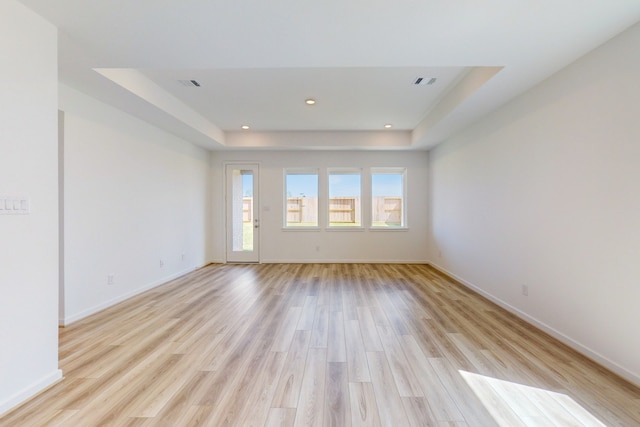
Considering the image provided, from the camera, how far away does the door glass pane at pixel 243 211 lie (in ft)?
21.1

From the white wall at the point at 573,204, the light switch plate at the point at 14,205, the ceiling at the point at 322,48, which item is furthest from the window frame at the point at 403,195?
the light switch plate at the point at 14,205

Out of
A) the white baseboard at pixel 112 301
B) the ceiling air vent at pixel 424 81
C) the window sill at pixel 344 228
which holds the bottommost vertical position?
the white baseboard at pixel 112 301

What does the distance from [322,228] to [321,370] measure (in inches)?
174

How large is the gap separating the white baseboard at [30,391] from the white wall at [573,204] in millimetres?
4014

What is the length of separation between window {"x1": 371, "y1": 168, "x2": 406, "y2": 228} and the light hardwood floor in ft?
9.86

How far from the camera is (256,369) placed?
2115 mm

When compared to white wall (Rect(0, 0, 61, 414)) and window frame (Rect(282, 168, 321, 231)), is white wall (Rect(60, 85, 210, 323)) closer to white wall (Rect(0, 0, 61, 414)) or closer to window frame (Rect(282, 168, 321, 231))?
white wall (Rect(0, 0, 61, 414))

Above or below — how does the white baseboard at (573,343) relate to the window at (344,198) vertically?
below

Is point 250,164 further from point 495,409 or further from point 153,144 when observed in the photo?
point 495,409

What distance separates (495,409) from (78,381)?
9.11ft

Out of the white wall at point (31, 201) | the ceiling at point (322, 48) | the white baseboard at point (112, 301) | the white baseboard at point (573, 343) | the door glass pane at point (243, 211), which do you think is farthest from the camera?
the door glass pane at point (243, 211)

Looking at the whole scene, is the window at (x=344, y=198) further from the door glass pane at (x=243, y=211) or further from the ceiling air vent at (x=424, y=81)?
the ceiling air vent at (x=424, y=81)

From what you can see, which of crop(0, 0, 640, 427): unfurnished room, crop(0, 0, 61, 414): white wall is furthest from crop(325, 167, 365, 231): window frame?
crop(0, 0, 61, 414): white wall

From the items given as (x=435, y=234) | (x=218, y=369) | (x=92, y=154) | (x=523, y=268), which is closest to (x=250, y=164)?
(x=92, y=154)
